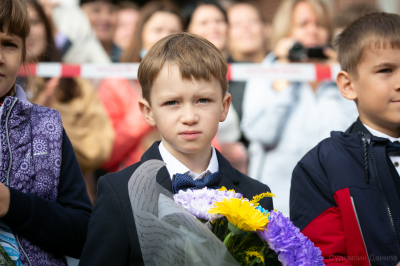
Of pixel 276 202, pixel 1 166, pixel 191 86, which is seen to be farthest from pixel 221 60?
pixel 276 202

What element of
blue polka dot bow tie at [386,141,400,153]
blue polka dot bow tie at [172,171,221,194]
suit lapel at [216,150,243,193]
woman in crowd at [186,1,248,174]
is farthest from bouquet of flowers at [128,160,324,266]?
woman in crowd at [186,1,248,174]

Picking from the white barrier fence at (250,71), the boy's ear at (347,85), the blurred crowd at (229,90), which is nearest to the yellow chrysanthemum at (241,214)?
the boy's ear at (347,85)

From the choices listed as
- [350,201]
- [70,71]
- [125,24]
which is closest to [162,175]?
[350,201]

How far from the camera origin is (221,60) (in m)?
1.97

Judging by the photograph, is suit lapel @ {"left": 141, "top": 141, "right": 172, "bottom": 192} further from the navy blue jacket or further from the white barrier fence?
the white barrier fence

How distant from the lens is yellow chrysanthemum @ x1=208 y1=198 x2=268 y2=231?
1.44 meters

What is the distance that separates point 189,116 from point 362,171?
0.92 meters

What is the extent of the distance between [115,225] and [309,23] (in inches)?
156

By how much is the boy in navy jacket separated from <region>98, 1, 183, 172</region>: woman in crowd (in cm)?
229

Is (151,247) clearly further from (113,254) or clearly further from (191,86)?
(191,86)

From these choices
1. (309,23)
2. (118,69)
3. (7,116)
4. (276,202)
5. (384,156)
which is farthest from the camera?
(309,23)

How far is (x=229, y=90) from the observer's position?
453 cm

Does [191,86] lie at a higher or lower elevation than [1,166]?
higher

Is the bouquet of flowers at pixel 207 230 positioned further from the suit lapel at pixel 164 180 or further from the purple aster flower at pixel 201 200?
the suit lapel at pixel 164 180
